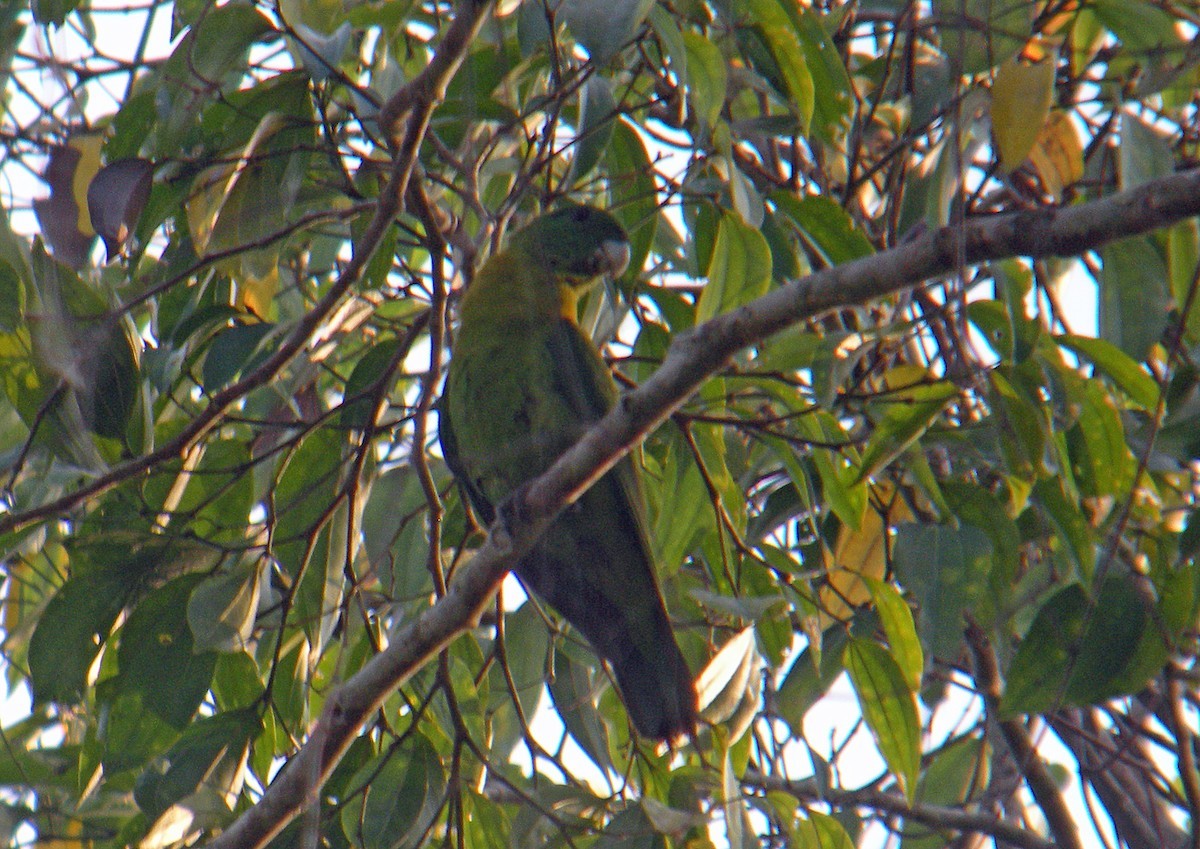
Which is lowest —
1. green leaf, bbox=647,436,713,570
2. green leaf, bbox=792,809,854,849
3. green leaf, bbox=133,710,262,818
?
green leaf, bbox=792,809,854,849

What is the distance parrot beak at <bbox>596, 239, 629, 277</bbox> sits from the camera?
328 cm

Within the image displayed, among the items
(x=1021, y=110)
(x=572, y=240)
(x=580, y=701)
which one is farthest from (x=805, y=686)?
(x=1021, y=110)

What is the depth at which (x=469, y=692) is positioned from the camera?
115 inches

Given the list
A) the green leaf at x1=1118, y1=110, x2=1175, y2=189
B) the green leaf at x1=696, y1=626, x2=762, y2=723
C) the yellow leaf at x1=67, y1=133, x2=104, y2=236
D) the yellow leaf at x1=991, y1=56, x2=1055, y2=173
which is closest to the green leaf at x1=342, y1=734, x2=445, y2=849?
the green leaf at x1=696, y1=626, x2=762, y2=723

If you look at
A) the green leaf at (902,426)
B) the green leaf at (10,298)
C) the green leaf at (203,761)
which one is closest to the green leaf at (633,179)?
the green leaf at (902,426)

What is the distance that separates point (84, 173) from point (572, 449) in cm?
113

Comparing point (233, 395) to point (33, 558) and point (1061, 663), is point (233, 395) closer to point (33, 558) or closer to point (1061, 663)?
point (33, 558)

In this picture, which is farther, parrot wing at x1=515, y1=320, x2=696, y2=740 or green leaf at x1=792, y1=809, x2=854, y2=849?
parrot wing at x1=515, y1=320, x2=696, y2=740

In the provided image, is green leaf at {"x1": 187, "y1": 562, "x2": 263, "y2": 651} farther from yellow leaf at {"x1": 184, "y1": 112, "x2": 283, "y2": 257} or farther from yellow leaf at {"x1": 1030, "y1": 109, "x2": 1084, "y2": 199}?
yellow leaf at {"x1": 1030, "y1": 109, "x2": 1084, "y2": 199}

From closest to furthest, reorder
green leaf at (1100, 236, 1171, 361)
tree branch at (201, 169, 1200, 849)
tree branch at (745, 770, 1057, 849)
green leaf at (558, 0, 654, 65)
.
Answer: tree branch at (201, 169, 1200, 849) → green leaf at (558, 0, 654, 65) → green leaf at (1100, 236, 1171, 361) → tree branch at (745, 770, 1057, 849)

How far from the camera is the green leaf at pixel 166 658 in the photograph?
274 cm

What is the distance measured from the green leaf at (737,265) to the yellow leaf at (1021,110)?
0.49 m

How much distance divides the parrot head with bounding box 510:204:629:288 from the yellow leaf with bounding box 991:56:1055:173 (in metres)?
1.35

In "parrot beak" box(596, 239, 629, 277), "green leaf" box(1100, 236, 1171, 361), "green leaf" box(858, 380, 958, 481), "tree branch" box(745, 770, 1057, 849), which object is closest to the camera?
"green leaf" box(1100, 236, 1171, 361)
